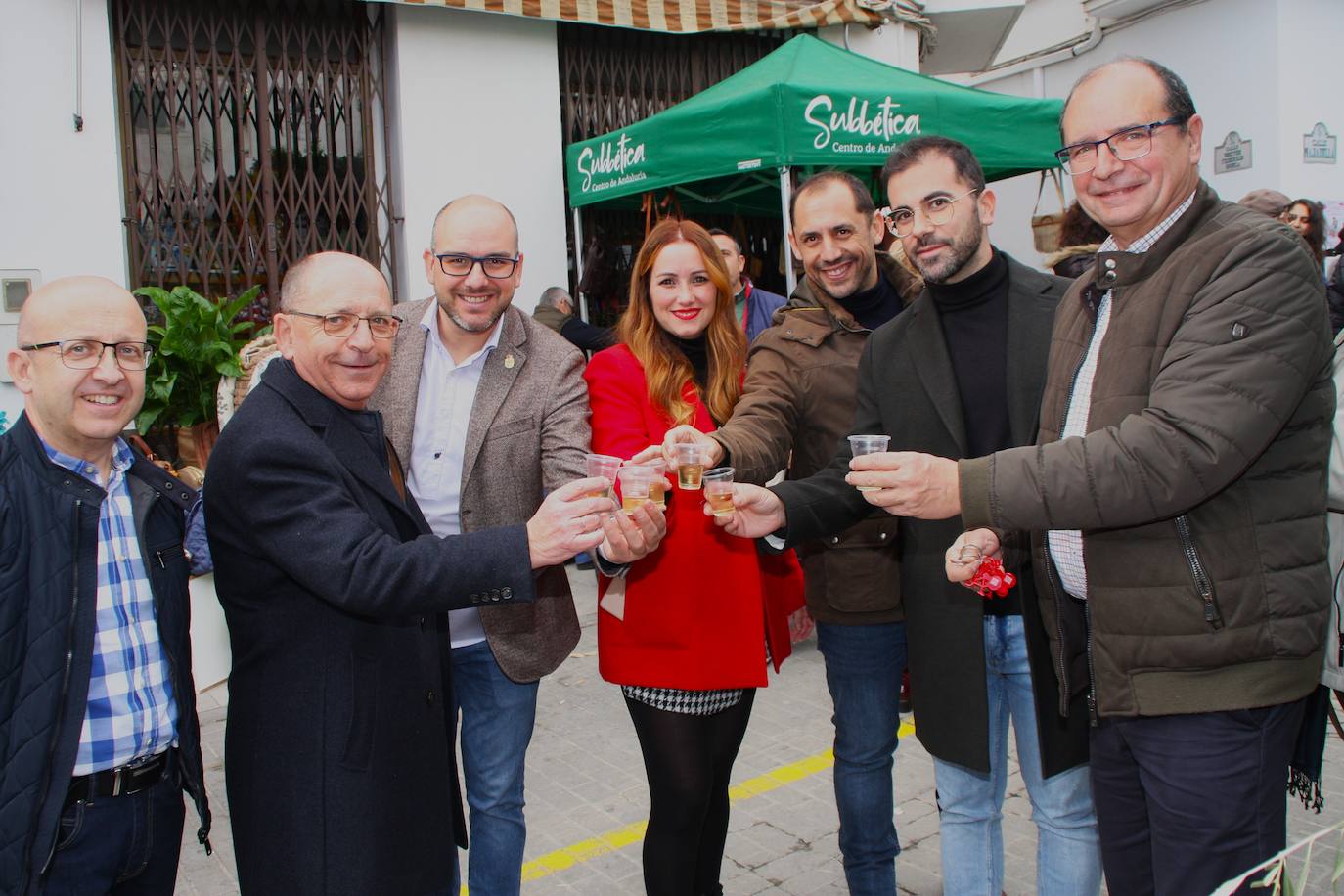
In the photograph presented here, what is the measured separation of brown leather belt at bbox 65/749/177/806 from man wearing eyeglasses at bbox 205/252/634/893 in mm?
146

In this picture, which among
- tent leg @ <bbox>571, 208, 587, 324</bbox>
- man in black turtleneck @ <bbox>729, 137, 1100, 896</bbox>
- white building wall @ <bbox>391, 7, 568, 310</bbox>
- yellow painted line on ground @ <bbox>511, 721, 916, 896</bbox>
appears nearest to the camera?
man in black turtleneck @ <bbox>729, 137, 1100, 896</bbox>

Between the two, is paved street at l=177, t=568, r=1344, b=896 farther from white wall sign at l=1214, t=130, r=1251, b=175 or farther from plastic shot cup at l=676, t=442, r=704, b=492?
white wall sign at l=1214, t=130, r=1251, b=175

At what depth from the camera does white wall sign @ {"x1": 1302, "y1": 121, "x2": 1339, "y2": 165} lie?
422 inches

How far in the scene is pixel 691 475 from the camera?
2520mm

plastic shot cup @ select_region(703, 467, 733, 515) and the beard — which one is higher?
the beard

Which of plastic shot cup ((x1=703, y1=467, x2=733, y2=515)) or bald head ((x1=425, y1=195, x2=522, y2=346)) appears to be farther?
bald head ((x1=425, y1=195, x2=522, y2=346))

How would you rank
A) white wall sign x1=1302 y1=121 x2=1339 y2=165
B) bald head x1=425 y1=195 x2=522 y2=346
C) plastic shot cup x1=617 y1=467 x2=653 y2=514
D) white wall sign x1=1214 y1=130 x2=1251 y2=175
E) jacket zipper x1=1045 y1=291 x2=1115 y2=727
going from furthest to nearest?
white wall sign x1=1214 y1=130 x2=1251 y2=175 → white wall sign x1=1302 y1=121 x2=1339 y2=165 → bald head x1=425 y1=195 x2=522 y2=346 → plastic shot cup x1=617 y1=467 x2=653 y2=514 → jacket zipper x1=1045 y1=291 x2=1115 y2=727

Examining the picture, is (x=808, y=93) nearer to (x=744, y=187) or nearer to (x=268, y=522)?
(x=744, y=187)

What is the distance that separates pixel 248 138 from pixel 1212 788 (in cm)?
710

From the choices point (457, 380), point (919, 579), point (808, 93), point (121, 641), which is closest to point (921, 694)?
point (919, 579)

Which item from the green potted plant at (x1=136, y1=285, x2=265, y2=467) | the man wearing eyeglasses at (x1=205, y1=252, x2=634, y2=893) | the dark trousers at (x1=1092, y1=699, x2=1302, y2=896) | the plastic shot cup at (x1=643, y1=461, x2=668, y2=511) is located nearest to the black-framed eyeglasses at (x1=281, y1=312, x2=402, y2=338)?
the man wearing eyeglasses at (x1=205, y1=252, x2=634, y2=893)

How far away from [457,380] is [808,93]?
4.26 metres

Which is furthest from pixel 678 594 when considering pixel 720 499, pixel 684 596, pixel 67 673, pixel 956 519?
pixel 67 673

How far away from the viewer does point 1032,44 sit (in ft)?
42.5
